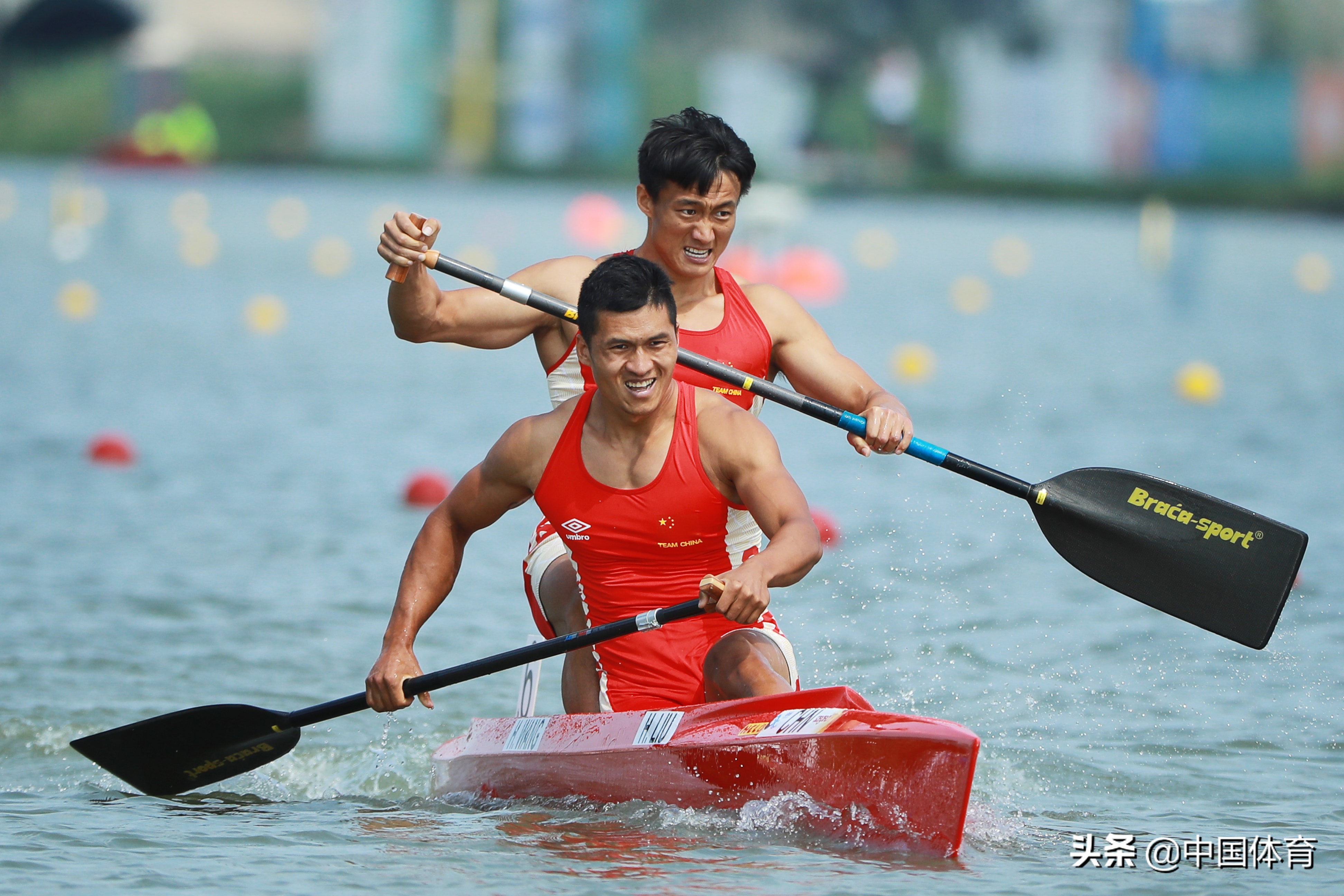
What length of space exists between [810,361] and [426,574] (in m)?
1.33

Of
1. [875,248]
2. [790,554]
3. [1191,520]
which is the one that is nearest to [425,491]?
[1191,520]

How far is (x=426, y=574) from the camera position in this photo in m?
5.14

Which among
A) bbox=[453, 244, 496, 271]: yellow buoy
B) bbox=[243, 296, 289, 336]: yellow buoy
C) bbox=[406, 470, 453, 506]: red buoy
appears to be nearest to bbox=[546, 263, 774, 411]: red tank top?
bbox=[406, 470, 453, 506]: red buoy

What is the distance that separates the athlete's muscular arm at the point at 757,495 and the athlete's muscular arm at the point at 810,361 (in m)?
0.51

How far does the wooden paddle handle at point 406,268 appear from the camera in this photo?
5207mm

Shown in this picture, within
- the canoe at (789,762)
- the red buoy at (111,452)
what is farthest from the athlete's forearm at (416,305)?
the red buoy at (111,452)

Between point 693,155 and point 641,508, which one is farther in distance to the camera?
point 693,155

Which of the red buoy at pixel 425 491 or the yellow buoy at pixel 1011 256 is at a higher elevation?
the yellow buoy at pixel 1011 256

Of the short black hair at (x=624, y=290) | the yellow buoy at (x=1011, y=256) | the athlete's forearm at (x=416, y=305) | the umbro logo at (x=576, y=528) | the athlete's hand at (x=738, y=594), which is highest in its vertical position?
the yellow buoy at (x=1011, y=256)

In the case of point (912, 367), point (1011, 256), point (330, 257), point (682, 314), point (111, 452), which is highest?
point (1011, 256)

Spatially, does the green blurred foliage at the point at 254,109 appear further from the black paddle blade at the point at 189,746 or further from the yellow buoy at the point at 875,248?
the black paddle blade at the point at 189,746

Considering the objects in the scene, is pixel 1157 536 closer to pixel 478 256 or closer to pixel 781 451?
pixel 781 451

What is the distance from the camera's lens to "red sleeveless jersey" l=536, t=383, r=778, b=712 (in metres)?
4.89

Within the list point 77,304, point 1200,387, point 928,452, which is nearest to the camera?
point 928,452
